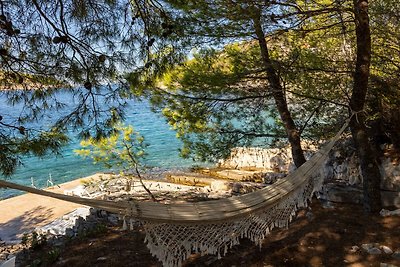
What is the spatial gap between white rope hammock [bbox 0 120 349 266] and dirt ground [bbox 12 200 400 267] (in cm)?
33

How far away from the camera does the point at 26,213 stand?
5691mm

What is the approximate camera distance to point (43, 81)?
222 centimetres

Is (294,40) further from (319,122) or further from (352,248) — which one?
(352,248)

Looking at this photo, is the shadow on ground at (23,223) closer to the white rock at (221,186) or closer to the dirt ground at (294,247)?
the dirt ground at (294,247)

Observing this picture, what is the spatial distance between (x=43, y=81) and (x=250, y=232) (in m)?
1.60

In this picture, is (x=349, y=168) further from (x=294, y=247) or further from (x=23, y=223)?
(x=23, y=223)

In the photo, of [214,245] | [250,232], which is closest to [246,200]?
[250,232]

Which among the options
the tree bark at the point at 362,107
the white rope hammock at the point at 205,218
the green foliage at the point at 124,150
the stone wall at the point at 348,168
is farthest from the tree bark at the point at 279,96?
the green foliage at the point at 124,150

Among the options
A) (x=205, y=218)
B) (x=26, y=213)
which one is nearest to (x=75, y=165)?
(x=26, y=213)

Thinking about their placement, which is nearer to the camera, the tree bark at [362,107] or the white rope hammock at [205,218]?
the white rope hammock at [205,218]

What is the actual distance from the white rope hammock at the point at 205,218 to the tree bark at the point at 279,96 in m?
1.19

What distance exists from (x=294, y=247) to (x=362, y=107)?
1.13 metres

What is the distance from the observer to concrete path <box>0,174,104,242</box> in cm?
488

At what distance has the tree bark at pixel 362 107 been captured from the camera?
235 cm
